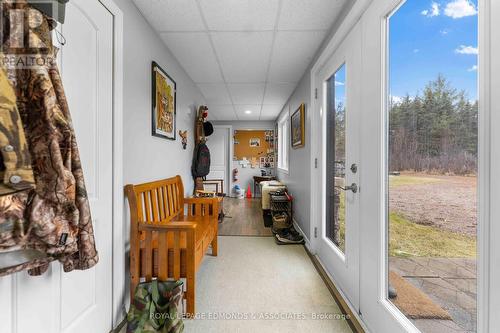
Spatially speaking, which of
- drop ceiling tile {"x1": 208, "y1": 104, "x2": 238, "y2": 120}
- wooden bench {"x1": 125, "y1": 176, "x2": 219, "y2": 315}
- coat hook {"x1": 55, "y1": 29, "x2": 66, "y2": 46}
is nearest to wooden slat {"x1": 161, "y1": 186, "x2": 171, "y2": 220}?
wooden bench {"x1": 125, "y1": 176, "x2": 219, "y2": 315}

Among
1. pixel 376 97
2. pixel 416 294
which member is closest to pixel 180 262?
pixel 416 294

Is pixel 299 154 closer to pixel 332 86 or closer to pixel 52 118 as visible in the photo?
pixel 332 86

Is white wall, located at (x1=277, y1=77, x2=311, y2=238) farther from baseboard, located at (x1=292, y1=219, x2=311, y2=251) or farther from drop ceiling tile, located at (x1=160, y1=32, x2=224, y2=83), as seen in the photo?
drop ceiling tile, located at (x1=160, y1=32, x2=224, y2=83)

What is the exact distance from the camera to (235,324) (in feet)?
4.82

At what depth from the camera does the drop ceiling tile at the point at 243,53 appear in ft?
6.77

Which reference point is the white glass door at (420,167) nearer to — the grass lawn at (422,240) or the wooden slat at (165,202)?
the grass lawn at (422,240)

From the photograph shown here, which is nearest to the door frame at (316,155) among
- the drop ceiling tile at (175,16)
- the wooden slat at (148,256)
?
the drop ceiling tile at (175,16)

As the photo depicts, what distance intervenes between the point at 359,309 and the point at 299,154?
6.85 ft

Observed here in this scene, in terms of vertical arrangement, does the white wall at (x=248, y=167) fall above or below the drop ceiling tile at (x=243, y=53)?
below

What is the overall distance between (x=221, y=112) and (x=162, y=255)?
4.20 metres

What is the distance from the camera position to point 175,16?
1.77 metres

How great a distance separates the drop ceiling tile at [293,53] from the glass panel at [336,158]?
43cm

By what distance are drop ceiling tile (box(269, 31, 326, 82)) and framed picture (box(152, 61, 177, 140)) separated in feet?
3.76

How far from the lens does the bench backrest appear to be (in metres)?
1.54
